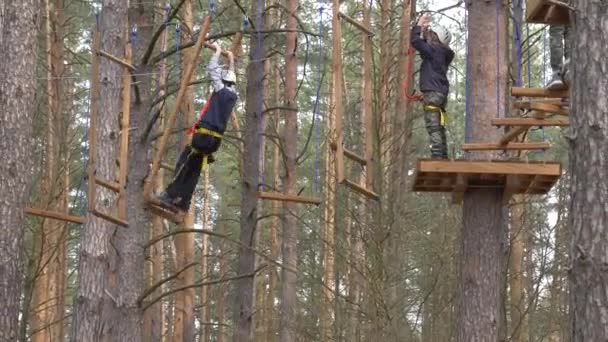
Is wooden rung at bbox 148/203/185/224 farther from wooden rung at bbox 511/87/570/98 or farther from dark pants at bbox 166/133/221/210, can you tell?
wooden rung at bbox 511/87/570/98

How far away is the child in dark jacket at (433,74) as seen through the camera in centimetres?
883

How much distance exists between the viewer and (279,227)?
2767cm

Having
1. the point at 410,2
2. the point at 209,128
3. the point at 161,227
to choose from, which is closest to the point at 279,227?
the point at 161,227

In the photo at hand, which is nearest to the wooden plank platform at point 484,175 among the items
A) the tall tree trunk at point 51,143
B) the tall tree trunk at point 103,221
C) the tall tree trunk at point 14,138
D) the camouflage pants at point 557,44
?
the camouflage pants at point 557,44

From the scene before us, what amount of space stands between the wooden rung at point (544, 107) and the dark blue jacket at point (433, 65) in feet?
5.64

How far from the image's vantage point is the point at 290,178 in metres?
15.8

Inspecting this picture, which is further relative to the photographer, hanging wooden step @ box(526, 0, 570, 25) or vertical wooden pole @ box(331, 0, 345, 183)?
vertical wooden pole @ box(331, 0, 345, 183)

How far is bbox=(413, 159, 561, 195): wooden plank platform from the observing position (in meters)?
7.98

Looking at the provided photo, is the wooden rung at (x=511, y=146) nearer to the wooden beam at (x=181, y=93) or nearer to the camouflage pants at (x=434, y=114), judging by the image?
the camouflage pants at (x=434, y=114)

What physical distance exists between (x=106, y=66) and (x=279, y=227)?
17.4 meters

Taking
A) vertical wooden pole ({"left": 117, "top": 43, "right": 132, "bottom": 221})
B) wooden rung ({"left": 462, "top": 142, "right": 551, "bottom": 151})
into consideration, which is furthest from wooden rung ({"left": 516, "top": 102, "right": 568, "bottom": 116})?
vertical wooden pole ({"left": 117, "top": 43, "right": 132, "bottom": 221})

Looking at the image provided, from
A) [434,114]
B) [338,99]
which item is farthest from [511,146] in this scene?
[338,99]

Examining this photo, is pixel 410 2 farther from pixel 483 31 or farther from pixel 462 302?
pixel 462 302

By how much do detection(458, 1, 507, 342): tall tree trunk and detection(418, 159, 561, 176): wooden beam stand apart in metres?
0.64
